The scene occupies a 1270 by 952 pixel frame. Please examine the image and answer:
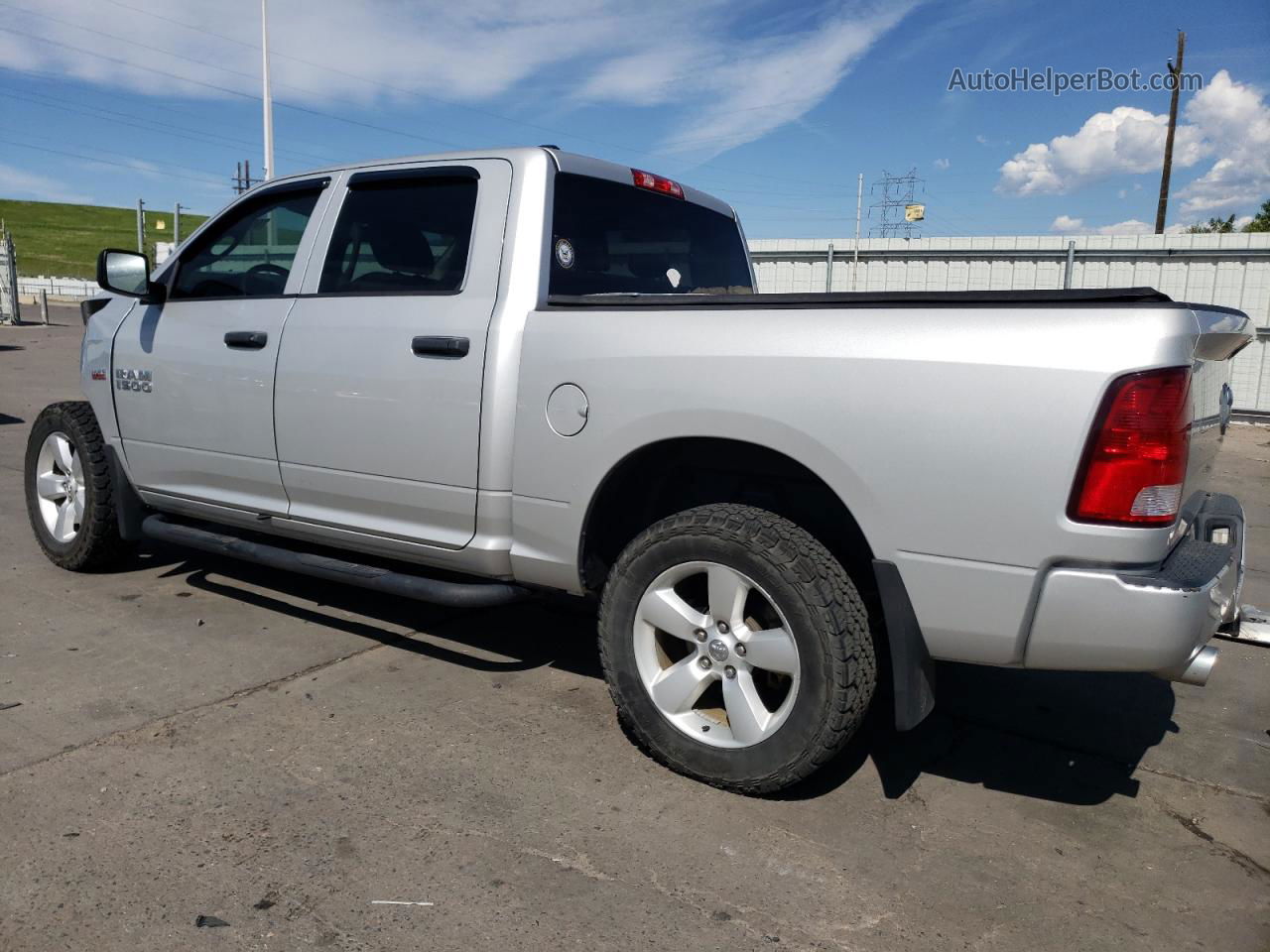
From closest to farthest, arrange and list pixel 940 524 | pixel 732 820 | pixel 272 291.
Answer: pixel 940 524
pixel 732 820
pixel 272 291

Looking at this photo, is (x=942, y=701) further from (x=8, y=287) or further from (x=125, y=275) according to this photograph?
(x=8, y=287)

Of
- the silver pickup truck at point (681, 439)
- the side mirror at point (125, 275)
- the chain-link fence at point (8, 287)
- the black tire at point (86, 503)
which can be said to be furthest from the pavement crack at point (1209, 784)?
the chain-link fence at point (8, 287)

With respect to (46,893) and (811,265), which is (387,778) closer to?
(46,893)

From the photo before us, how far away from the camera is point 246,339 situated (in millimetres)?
3877

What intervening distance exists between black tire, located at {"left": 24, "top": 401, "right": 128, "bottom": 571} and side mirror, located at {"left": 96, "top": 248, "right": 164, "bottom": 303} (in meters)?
0.72

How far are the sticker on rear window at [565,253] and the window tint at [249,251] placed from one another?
1165 mm

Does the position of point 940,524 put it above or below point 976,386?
below

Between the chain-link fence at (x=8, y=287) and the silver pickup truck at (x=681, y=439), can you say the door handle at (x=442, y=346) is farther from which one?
the chain-link fence at (x=8, y=287)

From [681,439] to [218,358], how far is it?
7.03 ft

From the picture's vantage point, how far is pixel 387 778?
9.57ft

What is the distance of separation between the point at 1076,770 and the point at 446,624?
2559mm

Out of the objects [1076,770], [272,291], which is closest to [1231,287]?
[1076,770]

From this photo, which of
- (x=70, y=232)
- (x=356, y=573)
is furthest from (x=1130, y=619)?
(x=70, y=232)

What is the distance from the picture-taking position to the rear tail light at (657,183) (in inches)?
152
